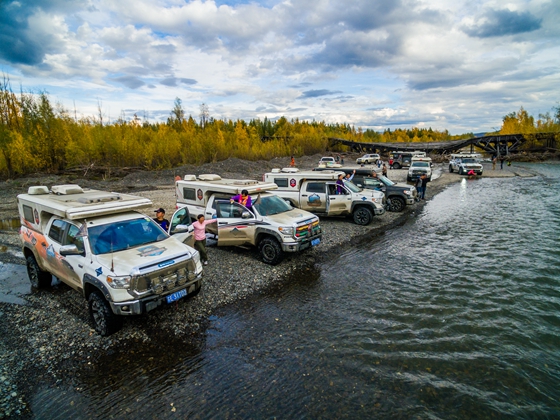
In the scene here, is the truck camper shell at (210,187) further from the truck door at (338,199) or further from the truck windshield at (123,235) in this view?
the truck door at (338,199)

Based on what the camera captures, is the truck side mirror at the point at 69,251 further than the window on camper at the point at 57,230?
No

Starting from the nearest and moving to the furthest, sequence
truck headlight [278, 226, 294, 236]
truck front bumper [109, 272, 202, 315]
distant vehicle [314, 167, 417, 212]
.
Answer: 1. truck front bumper [109, 272, 202, 315]
2. truck headlight [278, 226, 294, 236]
3. distant vehicle [314, 167, 417, 212]

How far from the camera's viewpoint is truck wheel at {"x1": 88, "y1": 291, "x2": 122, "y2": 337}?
5.63m

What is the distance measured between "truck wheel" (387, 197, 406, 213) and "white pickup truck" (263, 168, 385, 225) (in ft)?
10.7

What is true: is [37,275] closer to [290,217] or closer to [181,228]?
[181,228]

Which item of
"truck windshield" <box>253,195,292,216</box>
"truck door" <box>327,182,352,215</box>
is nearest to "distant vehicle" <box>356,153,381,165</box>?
"truck door" <box>327,182,352,215</box>

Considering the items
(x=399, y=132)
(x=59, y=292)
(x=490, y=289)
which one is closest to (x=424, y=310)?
(x=490, y=289)

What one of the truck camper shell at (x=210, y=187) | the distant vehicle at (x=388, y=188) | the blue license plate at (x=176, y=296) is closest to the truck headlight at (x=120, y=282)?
the blue license plate at (x=176, y=296)

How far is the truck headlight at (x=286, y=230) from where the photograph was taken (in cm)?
895

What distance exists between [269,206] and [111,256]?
515 centimetres

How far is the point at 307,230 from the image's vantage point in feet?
30.6

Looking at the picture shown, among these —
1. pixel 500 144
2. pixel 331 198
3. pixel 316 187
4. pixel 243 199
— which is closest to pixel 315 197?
pixel 316 187

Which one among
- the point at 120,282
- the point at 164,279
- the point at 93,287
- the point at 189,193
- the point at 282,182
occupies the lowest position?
the point at 93,287

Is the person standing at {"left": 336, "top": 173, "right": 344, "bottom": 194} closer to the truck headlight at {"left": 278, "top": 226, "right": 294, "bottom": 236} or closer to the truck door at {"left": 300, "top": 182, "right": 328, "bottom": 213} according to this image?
the truck door at {"left": 300, "top": 182, "right": 328, "bottom": 213}
